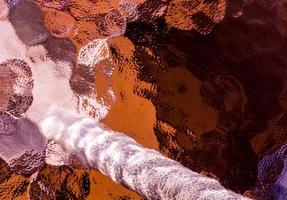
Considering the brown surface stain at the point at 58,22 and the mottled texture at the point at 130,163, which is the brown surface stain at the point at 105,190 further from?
the brown surface stain at the point at 58,22

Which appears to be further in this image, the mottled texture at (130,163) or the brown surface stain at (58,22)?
the brown surface stain at (58,22)

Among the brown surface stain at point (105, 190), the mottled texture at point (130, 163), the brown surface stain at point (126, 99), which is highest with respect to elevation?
the mottled texture at point (130, 163)

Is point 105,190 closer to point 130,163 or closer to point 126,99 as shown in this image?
point 126,99

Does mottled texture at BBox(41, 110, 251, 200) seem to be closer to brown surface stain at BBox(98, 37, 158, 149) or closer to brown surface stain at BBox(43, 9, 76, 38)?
brown surface stain at BBox(98, 37, 158, 149)

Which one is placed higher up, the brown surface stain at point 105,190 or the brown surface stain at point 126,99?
the brown surface stain at point 126,99

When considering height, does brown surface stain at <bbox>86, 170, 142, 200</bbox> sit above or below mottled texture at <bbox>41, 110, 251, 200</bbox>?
below

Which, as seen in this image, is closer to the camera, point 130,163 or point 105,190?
point 130,163

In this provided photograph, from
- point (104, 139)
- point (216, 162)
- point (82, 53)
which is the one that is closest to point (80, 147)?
point (104, 139)

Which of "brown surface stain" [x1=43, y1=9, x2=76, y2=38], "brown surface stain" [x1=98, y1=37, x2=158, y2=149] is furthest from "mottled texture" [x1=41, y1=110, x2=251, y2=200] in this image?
"brown surface stain" [x1=43, y1=9, x2=76, y2=38]

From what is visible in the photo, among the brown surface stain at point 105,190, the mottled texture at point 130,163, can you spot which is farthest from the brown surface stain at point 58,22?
the brown surface stain at point 105,190

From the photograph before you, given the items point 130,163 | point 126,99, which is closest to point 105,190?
point 126,99

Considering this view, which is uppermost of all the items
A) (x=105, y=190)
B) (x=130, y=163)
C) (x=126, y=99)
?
(x=130, y=163)
